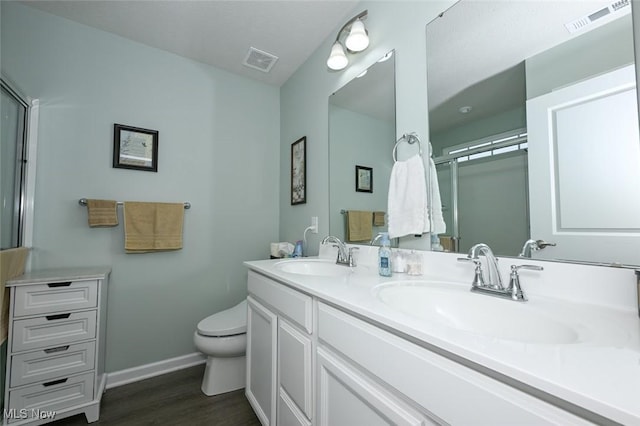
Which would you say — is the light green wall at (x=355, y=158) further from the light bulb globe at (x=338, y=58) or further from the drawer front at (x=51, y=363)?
the drawer front at (x=51, y=363)

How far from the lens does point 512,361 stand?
423mm

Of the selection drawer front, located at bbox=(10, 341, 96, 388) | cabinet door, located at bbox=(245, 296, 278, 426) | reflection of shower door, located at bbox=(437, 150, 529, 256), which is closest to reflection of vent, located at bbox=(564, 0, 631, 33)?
reflection of shower door, located at bbox=(437, 150, 529, 256)

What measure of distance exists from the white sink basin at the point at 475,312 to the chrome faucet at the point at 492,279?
34mm

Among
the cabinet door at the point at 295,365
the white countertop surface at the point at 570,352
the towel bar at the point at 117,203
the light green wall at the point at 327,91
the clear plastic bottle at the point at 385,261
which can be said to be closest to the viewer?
the white countertop surface at the point at 570,352

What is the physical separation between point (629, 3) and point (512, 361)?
100cm

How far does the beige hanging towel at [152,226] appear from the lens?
1794 mm

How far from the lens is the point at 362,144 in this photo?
1.56 m

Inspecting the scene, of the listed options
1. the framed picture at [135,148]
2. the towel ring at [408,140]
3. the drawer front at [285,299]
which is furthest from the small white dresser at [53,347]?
the towel ring at [408,140]

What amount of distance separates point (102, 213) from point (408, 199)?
187cm

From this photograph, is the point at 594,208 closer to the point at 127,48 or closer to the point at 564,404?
the point at 564,404

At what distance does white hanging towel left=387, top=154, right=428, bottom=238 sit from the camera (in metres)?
1.19

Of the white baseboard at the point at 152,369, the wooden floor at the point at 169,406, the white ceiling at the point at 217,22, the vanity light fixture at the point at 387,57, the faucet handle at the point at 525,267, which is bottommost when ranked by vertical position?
the wooden floor at the point at 169,406

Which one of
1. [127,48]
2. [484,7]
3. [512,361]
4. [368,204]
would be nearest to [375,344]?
[512,361]

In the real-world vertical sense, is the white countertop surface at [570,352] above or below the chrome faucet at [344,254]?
below
